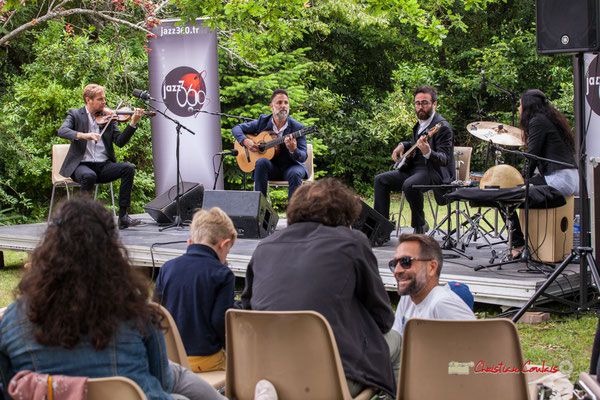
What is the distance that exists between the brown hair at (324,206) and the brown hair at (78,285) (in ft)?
3.28

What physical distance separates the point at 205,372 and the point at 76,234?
132cm

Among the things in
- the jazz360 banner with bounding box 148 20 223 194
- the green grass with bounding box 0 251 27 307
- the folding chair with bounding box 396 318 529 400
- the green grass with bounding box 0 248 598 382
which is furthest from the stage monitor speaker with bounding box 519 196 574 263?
the jazz360 banner with bounding box 148 20 223 194

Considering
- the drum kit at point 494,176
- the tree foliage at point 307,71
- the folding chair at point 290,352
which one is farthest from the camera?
the tree foliage at point 307,71

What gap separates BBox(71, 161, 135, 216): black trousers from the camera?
702 centimetres

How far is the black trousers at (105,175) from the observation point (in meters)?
7.02

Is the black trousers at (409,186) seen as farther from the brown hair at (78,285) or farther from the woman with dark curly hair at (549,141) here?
the brown hair at (78,285)

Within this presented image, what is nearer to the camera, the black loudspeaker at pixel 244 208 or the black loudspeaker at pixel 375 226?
the black loudspeaker at pixel 375 226

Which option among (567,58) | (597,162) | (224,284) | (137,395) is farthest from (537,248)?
(567,58)

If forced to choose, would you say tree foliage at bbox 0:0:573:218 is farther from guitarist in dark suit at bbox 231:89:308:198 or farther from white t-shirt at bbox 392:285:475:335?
white t-shirt at bbox 392:285:475:335

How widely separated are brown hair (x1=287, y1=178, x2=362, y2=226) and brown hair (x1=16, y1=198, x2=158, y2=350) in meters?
1.00

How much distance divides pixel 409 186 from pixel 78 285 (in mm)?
4695

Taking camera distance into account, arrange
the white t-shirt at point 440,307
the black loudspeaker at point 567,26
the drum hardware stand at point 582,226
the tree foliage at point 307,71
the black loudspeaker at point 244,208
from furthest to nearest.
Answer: the tree foliage at point 307,71
the black loudspeaker at point 244,208
the black loudspeaker at point 567,26
the drum hardware stand at point 582,226
the white t-shirt at point 440,307

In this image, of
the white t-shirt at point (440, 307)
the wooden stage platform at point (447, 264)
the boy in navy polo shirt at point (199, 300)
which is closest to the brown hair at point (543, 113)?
the wooden stage platform at point (447, 264)

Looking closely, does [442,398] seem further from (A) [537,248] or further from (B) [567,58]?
(B) [567,58]
